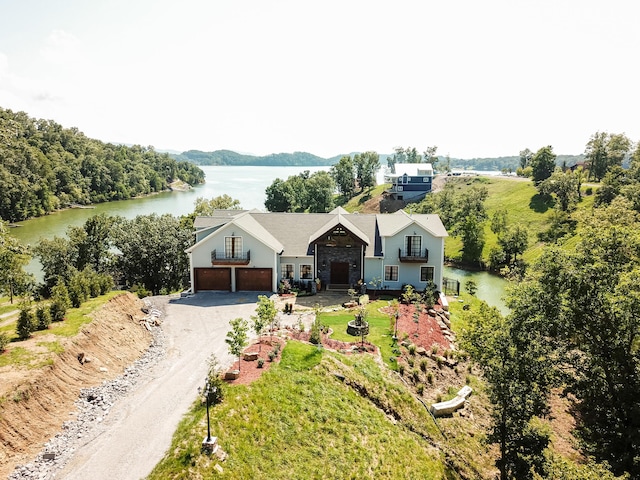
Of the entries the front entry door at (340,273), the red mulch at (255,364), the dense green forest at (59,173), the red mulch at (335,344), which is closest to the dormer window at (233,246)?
the front entry door at (340,273)

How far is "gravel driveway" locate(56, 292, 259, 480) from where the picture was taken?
12852 millimetres

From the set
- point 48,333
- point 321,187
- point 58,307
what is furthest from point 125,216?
point 48,333

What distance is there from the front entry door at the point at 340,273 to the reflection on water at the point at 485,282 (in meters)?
16.6

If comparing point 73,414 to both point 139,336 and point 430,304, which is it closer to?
point 139,336

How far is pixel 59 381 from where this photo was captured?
16.4 m

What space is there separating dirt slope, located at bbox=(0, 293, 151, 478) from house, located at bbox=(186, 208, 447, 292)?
30.9 ft

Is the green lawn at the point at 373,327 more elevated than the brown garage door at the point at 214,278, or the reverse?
the brown garage door at the point at 214,278

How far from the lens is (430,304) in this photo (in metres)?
29.3

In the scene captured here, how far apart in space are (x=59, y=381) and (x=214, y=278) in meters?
16.4

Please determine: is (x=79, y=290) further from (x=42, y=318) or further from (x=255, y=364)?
(x=255, y=364)

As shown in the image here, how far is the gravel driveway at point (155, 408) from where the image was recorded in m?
12.9

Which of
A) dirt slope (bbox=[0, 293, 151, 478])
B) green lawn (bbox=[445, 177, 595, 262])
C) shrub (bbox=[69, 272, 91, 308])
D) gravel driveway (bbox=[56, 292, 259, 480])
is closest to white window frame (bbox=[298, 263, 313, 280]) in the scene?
gravel driveway (bbox=[56, 292, 259, 480])

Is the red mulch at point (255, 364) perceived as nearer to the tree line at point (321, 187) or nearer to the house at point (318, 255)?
the house at point (318, 255)

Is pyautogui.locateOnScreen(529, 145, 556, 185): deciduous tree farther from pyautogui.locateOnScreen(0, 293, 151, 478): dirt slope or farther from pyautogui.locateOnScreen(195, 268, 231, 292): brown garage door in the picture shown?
pyautogui.locateOnScreen(0, 293, 151, 478): dirt slope
